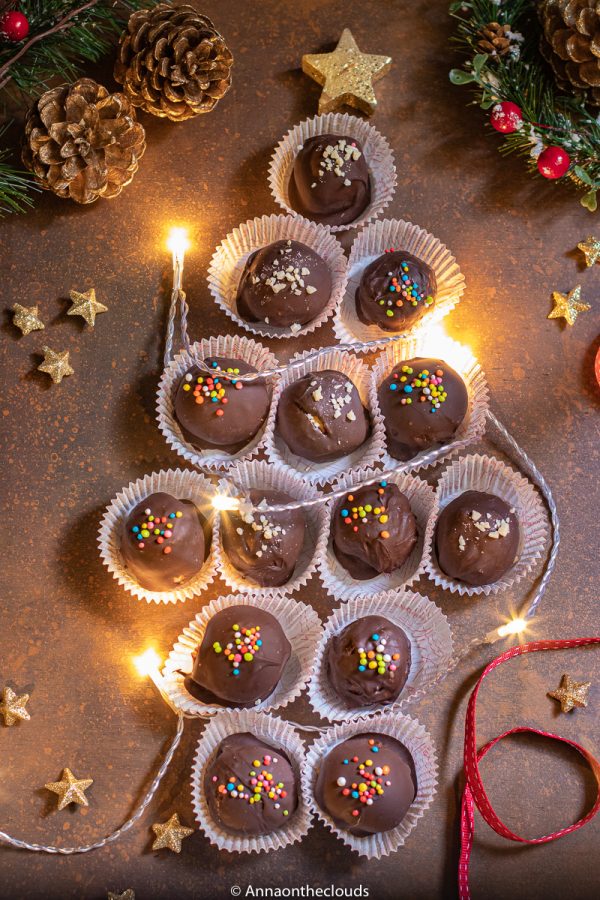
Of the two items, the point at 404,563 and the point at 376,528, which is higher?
the point at 376,528

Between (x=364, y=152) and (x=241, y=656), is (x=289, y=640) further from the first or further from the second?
(x=364, y=152)

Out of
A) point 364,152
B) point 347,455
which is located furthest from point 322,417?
point 364,152

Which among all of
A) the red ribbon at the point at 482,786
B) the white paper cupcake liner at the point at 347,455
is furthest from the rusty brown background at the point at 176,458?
the white paper cupcake liner at the point at 347,455

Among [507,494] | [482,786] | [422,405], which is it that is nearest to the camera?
[482,786]

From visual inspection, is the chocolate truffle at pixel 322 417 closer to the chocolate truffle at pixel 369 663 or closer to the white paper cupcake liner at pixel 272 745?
the chocolate truffle at pixel 369 663

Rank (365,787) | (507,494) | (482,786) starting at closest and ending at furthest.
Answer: (365,787), (482,786), (507,494)

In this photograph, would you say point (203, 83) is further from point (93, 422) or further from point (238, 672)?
point (238, 672)

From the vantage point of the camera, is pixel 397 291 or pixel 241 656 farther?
pixel 397 291

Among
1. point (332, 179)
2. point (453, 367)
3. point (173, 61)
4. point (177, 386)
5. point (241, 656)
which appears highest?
point (173, 61)
